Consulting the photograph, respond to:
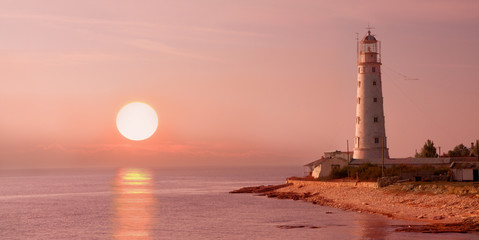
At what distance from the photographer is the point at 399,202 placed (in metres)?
58.5

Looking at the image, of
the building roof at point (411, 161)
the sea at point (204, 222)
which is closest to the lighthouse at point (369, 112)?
the building roof at point (411, 161)

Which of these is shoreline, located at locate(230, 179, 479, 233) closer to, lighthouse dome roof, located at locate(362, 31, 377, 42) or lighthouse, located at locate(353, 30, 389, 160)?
lighthouse, located at locate(353, 30, 389, 160)

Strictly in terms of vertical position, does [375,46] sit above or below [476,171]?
above

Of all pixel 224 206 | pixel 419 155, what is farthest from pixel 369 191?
pixel 419 155

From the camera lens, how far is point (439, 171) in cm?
7262

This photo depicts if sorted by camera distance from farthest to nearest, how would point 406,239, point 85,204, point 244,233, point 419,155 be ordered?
point 419,155 → point 85,204 → point 244,233 → point 406,239

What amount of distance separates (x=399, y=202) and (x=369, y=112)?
29.3m

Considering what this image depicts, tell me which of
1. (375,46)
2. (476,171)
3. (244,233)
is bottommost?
(244,233)

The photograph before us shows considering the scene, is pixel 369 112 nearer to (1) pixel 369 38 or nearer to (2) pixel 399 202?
(1) pixel 369 38

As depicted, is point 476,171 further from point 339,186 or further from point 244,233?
point 244,233

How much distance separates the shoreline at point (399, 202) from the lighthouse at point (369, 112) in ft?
31.5

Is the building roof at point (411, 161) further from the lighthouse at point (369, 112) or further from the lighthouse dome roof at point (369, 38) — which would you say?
the lighthouse dome roof at point (369, 38)

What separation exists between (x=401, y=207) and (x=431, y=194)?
400 centimetres

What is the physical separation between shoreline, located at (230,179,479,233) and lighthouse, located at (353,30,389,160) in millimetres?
9616
